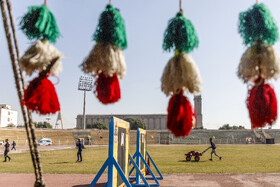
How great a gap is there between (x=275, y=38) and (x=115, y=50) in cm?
84

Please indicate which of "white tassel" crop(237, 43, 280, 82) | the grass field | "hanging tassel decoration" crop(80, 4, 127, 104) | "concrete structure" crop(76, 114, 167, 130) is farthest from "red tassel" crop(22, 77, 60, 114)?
"concrete structure" crop(76, 114, 167, 130)

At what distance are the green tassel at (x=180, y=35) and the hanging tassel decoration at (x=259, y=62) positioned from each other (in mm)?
273

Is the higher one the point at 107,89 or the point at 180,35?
the point at 180,35

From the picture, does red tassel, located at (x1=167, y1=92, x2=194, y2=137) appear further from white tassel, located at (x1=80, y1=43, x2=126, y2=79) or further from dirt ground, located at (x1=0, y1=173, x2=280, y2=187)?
dirt ground, located at (x1=0, y1=173, x2=280, y2=187)

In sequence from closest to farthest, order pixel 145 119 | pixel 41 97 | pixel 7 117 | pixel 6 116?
pixel 41 97
pixel 6 116
pixel 7 117
pixel 145 119

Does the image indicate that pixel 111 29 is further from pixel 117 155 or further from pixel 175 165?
pixel 175 165

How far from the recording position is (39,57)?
1590 millimetres

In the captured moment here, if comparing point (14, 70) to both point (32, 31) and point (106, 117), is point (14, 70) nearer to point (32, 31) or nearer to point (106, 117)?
point (32, 31)

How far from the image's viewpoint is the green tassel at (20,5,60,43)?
1.62 meters

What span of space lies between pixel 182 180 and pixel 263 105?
1183 cm

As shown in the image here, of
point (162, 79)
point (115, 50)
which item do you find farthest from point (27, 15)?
point (162, 79)

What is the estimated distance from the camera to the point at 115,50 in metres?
1.59

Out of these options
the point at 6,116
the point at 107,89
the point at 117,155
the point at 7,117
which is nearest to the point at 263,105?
the point at 107,89

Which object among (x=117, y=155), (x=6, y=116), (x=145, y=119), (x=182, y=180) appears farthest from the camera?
(x=145, y=119)
